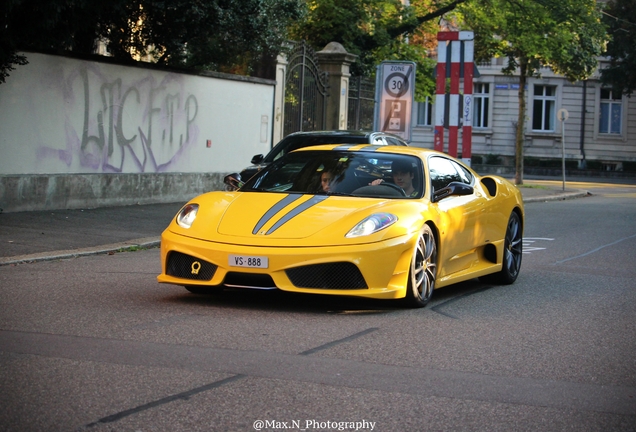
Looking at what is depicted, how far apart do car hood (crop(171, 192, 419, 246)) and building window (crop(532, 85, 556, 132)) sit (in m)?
51.7

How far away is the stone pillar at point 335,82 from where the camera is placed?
26.8 meters

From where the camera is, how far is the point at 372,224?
777 centimetres

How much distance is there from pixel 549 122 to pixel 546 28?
1094 inches

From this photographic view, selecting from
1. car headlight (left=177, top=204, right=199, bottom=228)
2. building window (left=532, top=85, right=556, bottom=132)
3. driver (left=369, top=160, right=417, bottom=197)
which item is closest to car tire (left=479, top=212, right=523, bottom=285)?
driver (left=369, top=160, right=417, bottom=197)

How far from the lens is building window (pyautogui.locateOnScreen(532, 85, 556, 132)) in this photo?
191 feet

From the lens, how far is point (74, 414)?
4.65 meters

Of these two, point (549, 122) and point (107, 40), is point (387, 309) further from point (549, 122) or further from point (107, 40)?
point (549, 122)

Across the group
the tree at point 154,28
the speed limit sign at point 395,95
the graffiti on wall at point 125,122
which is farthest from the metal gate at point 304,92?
the graffiti on wall at point 125,122

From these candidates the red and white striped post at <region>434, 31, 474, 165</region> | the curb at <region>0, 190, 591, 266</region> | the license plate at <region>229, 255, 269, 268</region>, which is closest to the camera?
the license plate at <region>229, 255, 269, 268</region>

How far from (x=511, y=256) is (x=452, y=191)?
195 cm

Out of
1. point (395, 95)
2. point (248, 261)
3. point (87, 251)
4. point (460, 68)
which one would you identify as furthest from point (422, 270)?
point (460, 68)

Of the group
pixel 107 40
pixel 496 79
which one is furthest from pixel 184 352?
pixel 496 79

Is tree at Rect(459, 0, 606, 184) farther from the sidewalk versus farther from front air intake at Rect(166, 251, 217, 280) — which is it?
front air intake at Rect(166, 251, 217, 280)

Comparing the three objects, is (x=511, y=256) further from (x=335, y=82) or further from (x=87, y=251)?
(x=335, y=82)
